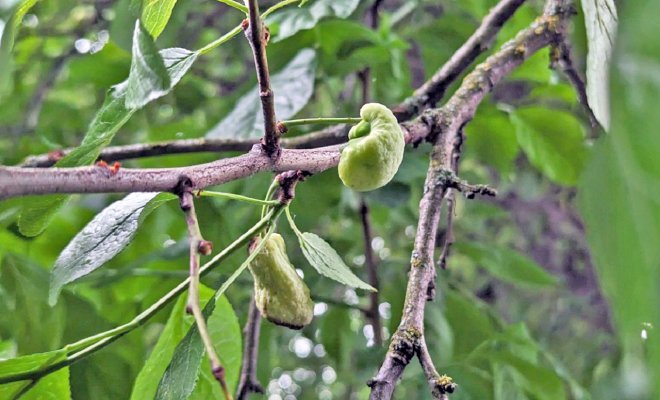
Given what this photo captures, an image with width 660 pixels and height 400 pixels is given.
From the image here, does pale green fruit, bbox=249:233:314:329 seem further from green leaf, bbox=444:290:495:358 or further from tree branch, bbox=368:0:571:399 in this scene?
green leaf, bbox=444:290:495:358

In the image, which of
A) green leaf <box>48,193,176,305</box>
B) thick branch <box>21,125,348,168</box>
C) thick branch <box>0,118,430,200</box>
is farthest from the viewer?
thick branch <box>21,125,348,168</box>

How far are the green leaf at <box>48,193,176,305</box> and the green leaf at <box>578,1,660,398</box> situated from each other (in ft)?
1.37

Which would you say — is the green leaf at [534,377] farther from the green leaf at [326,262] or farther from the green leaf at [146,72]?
the green leaf at [146,72]

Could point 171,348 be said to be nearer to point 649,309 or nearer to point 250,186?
point 250,186

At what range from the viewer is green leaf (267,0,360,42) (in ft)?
→ 3.40

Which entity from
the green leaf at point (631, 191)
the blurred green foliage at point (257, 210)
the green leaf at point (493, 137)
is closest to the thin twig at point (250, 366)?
the blurred green foliage at point (257, 210)

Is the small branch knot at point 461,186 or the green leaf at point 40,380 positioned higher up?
the small branch knot at point 461,186

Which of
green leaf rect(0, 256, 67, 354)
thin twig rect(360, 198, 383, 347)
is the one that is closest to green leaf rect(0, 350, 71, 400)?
green leaf rect(0, 256, 67, 354)

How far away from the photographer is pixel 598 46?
0.51 metres

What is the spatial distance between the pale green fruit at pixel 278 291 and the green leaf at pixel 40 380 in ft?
0.60

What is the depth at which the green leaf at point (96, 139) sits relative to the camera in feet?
2.03

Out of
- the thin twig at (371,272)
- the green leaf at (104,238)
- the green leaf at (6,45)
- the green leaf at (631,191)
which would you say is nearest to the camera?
the green leaf at (631,191)

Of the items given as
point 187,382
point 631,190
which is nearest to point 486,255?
point 187,382

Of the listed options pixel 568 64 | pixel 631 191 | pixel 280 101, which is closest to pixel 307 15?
pixel 280 101
